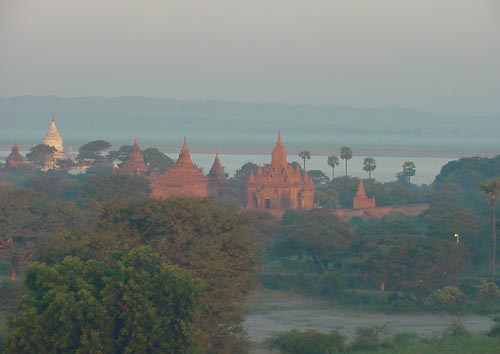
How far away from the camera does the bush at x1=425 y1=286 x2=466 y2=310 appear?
3722cm

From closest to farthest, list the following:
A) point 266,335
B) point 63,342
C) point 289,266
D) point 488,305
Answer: point 63,342 → point 266,335 → point 488,305 → point 289,266

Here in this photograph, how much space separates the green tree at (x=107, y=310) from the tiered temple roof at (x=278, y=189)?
1542 inches

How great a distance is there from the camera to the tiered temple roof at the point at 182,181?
6519 cm

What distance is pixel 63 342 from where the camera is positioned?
24.2m

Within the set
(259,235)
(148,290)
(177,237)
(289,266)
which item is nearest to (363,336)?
(177,237)

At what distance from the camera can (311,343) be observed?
2898 centimetres

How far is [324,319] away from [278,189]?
96.7 ft

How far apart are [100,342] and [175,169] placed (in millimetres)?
42033

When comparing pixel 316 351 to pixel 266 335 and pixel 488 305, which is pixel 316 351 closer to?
pixel 266 335

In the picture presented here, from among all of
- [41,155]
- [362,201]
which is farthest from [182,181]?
[41,155]

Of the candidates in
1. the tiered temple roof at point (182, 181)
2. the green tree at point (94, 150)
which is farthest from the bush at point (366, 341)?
the green tree at point (94, 150)

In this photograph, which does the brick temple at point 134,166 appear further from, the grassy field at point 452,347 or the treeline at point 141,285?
the grassy field at point 452,347

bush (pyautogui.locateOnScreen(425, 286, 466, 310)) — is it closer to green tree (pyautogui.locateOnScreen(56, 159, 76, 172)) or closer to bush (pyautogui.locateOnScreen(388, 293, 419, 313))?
bush (pyautogui.locateOnScreen(388, 293, 419, 313))

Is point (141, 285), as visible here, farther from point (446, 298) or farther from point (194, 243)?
point (446, 298)
